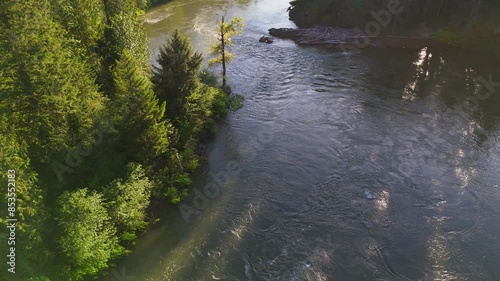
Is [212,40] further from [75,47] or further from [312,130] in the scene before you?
[75,47]

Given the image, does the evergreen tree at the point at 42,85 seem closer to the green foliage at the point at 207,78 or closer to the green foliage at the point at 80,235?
the green foliage at the point at 80,235
